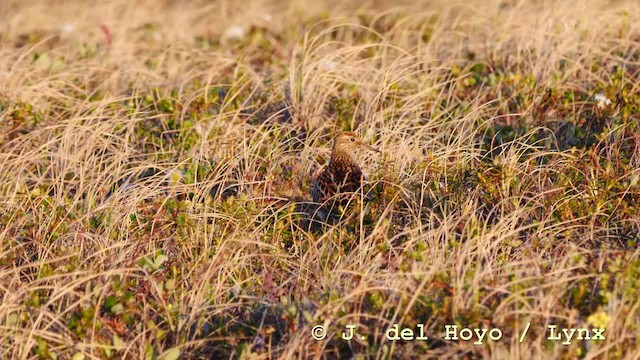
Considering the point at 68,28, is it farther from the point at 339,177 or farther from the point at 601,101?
the point at 601,101

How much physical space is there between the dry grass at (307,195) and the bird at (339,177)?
0.15 meters

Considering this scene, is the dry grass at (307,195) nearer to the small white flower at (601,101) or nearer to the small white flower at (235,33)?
the small white flower at (601,101)

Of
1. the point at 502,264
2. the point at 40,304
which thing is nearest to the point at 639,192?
the point at 502,264

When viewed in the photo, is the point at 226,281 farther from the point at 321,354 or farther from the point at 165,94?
the point at 165,94

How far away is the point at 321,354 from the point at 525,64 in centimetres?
380

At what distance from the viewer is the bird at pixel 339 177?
5.71 metres

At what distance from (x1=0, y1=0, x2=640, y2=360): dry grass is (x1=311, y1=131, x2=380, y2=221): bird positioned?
5.9 inches

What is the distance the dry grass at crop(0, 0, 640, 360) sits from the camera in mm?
4547

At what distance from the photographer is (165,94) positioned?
7.43 m

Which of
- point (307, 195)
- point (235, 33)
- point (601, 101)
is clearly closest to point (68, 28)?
point (235, 33)

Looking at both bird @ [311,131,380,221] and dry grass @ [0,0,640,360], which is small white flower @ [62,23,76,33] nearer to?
dry grass @ [0,0,640,360]

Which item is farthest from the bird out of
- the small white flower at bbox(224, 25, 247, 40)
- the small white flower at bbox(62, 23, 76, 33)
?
the small white flower at bbox(62, 23, 76, 33)

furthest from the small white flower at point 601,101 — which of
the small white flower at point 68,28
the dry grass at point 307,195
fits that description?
the small white flower at point 68,28

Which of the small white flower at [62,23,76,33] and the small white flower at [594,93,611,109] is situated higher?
the small white flower at [594,93,611,109]
